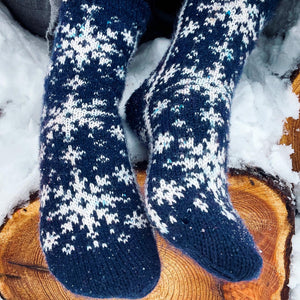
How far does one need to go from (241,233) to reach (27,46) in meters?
0.66

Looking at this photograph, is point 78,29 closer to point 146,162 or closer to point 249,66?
point 146,162

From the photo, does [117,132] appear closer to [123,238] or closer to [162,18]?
[123,238]

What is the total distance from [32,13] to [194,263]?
0.67 m

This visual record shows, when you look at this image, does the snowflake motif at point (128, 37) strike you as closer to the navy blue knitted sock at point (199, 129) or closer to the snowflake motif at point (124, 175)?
the navy blue knitted sock at point (199, 129)

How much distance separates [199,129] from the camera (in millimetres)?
625

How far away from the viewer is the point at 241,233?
579mm

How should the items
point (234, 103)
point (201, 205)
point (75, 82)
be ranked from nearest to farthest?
point (201, 205), point (75, 82), point (234, 103)

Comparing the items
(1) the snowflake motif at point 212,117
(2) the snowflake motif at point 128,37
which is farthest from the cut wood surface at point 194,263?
(2) the snowflake motif at point 128,37

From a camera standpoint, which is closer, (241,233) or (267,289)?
(241,233)

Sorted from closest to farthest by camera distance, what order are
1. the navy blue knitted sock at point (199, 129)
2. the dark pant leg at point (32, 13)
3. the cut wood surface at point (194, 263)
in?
the navy blue knitted sock at point (199, 129) → the cut wood surface at point (194, 263) → the dark pant leg at point (32, 13)

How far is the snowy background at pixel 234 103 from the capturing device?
0.72 meters

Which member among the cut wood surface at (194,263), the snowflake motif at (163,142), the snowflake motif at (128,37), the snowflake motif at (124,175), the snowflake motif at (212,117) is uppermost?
the snowflake motif at (128,37)

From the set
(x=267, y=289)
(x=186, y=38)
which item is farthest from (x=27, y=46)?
(x=267, y=289)

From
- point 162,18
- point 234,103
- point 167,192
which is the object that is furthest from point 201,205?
point 162,18
